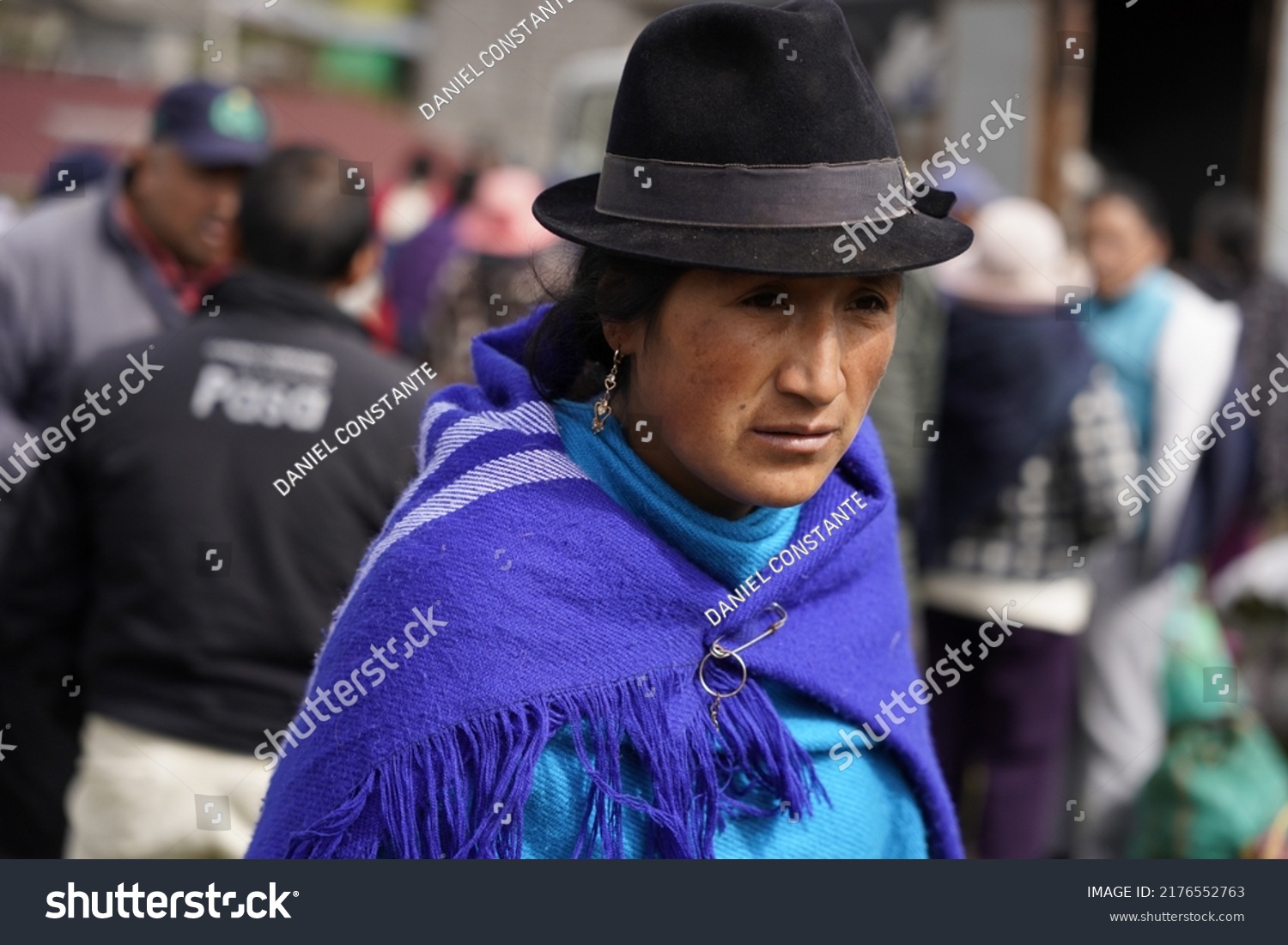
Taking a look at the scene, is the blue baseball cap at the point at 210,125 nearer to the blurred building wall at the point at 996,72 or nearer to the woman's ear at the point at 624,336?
the woman's ear at the point at 624,336

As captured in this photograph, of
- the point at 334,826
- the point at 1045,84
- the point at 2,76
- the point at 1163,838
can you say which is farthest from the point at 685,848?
the point at 2,76

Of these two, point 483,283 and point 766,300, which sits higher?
point 483,283

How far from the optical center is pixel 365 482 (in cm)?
312

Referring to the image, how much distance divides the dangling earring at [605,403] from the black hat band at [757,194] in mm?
204

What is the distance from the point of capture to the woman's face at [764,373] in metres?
1.67

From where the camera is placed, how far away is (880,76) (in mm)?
10422

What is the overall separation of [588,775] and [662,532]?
1.05 ft

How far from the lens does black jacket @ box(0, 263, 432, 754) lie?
3004mm

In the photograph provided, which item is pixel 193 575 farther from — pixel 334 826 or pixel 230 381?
A: pixel 334 826

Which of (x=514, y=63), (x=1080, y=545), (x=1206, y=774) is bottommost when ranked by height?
(x=1206, y=774)

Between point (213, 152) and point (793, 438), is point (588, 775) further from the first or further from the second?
point (213, 152)

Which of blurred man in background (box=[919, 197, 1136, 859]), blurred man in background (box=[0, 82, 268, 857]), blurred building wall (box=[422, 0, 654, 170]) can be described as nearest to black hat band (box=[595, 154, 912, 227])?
blurred man in background (box=[0, 82, 268, 857])

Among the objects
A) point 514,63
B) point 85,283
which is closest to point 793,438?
point 85,283

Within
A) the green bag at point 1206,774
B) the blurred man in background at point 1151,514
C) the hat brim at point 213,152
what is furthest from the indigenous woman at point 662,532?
the blurred man in background at point 1151,514
